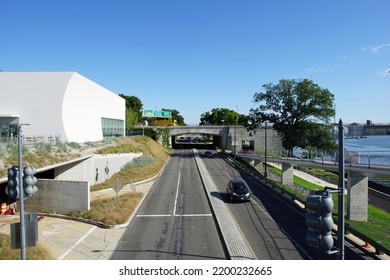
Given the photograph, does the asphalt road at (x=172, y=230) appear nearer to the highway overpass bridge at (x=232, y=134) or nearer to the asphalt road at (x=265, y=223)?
the asphalt road at (x=265, y=223)

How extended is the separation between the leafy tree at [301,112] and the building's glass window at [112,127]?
25235 mm

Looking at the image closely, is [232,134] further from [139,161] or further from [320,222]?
[320,222]

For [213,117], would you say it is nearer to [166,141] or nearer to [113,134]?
[166,141]

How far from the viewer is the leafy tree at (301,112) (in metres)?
47.5

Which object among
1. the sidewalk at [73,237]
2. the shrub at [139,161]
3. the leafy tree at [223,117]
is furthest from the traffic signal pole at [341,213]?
the leafy tree at [223,117]

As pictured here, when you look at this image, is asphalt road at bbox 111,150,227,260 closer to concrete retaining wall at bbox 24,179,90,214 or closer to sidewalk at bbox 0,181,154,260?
sidewalk at bbox 0,181,154,260

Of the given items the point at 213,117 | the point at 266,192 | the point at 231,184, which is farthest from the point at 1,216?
the point at 213,117

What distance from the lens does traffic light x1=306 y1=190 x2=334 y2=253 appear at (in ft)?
16.4

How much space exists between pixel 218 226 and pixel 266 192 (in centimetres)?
1144

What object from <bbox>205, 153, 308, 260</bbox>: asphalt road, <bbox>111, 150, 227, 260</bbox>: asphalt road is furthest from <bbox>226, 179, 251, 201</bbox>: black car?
<bbox>111, 150, 227, 260</bbox>: asphalt road

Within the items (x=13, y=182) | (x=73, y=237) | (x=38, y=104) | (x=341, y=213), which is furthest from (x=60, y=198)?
(x=341, y=213)

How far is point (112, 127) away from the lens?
50031 millimetres

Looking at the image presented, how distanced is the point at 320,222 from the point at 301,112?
47267 millimetres

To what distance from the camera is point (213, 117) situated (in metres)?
149
